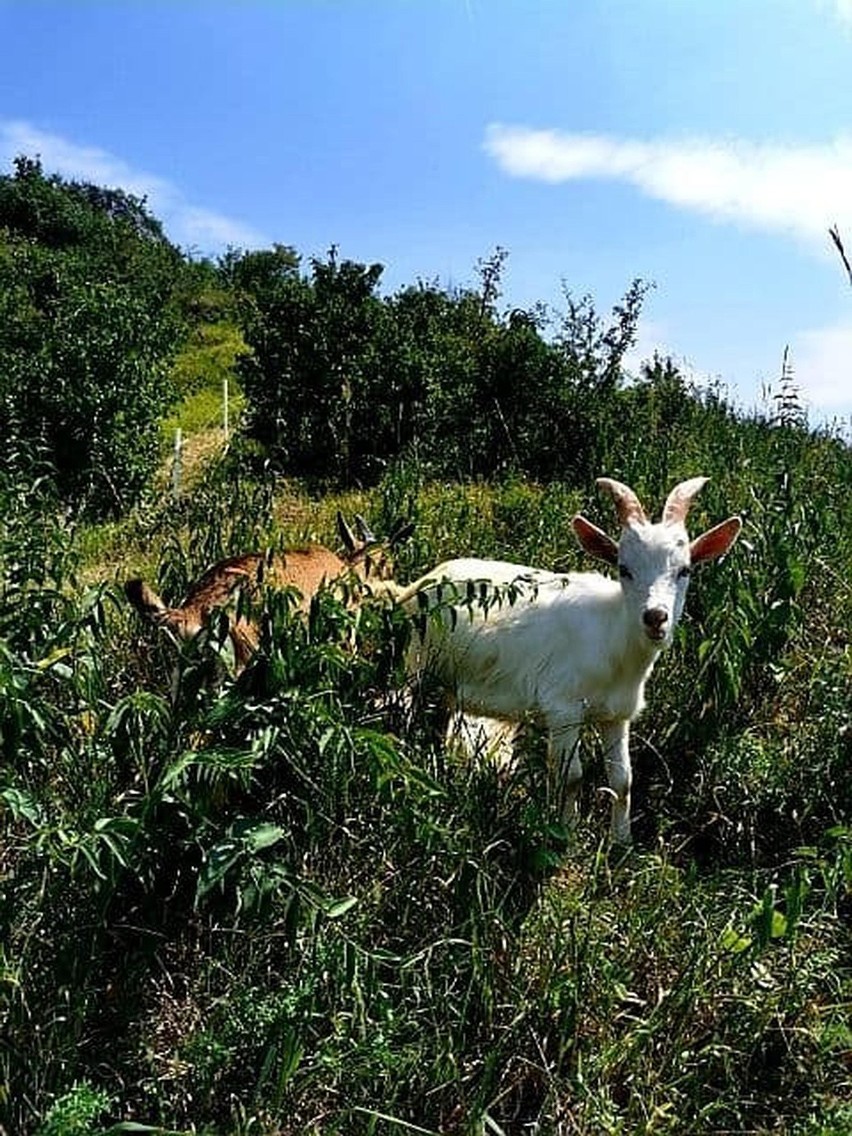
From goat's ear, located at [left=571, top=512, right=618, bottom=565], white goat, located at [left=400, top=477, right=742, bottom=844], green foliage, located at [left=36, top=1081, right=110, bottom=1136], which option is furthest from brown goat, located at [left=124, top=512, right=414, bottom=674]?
green foliage, located at [left=36, top=1081, right=110, bottom=1136]

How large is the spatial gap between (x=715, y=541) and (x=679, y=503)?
22 cm

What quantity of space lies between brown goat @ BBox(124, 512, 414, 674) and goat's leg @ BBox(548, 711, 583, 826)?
904 mm

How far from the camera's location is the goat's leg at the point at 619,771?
4180 mm

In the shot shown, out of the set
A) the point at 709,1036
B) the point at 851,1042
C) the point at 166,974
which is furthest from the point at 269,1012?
the point at 851,1042

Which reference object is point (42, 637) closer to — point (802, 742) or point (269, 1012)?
point (269, 1012)

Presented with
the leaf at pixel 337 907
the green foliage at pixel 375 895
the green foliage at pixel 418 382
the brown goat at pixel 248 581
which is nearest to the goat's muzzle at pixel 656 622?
the green foliage at pixel 375 895

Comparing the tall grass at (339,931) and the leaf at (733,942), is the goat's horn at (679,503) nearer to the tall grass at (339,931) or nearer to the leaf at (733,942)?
the tall grass at (339,931)

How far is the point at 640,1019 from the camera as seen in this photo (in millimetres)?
3076

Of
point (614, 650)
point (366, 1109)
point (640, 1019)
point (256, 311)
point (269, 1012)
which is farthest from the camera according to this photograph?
point (256, 311)

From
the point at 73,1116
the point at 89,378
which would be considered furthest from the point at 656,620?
the point at 89,378

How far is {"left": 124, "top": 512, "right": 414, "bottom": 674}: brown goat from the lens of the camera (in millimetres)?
3709

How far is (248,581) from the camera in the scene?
350 cm

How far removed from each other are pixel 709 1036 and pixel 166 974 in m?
1.46

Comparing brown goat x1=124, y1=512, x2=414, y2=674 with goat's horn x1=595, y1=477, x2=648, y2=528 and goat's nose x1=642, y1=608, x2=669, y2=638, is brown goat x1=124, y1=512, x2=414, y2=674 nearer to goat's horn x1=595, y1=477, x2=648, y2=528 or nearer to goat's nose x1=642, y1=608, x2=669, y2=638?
goat's horn x1=595, y1=477, x2=648, y2=528
